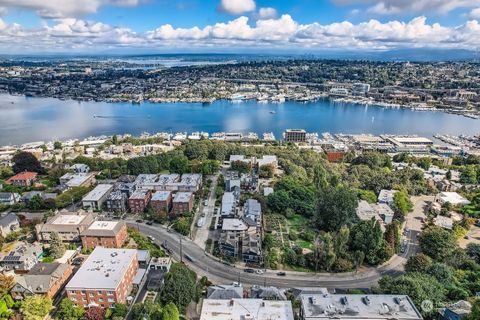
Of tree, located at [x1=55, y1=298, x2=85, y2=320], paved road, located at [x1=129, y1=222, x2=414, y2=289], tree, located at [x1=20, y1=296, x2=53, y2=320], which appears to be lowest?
paved road, located at [x1=129, y1=222, x2=414, y2=289]

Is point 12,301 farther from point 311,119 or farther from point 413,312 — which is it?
point 311,119

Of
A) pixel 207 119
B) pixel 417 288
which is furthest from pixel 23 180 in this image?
pixel 207 119

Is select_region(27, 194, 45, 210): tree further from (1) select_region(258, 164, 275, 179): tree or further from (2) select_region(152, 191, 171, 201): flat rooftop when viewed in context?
(1) select_region(258, 164, 275, 179): tree

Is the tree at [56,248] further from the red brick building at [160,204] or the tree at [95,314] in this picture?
the red brick building at [160,204]

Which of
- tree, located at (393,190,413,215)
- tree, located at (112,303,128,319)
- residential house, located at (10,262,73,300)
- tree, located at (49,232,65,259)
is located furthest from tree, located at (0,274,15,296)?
tree, located at (393,190,413,215)

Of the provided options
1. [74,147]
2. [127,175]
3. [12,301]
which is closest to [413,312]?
[12,301]

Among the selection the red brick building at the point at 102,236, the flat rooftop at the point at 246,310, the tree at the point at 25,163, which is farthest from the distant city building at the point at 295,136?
the flat rooftop at the point at 246,310

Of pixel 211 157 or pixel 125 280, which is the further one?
pixel 211 157

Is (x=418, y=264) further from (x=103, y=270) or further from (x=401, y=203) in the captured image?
(x=103, y=270)
